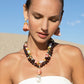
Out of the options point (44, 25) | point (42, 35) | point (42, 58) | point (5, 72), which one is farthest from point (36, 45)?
point (5, 72)

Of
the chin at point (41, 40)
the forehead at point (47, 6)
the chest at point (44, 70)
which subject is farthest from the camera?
the chest at point (44, 70)

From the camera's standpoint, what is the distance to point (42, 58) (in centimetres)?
292

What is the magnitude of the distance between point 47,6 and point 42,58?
0.71m

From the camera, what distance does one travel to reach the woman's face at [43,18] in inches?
101

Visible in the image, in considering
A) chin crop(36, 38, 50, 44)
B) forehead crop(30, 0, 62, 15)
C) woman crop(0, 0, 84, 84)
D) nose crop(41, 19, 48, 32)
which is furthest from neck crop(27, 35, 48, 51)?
forehead crop(30, 0, 62, 15)

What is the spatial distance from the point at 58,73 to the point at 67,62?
0.18 m

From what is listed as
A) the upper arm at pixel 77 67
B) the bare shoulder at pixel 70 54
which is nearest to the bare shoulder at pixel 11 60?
the bare shoulder at pixel 70 54

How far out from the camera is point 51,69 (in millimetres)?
2818

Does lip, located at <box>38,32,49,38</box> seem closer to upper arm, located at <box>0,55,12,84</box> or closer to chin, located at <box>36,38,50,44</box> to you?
chin, located at <box>36,38,50,44</box>

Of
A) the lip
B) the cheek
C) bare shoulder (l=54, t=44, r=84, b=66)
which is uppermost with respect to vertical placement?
the cheek

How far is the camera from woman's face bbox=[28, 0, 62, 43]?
8.41ft

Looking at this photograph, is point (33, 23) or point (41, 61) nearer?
point (33, 23)

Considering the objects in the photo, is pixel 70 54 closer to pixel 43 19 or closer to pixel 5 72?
pixel 43 19

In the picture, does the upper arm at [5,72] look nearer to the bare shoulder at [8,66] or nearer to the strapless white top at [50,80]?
the bare shoulder at [8,66]
